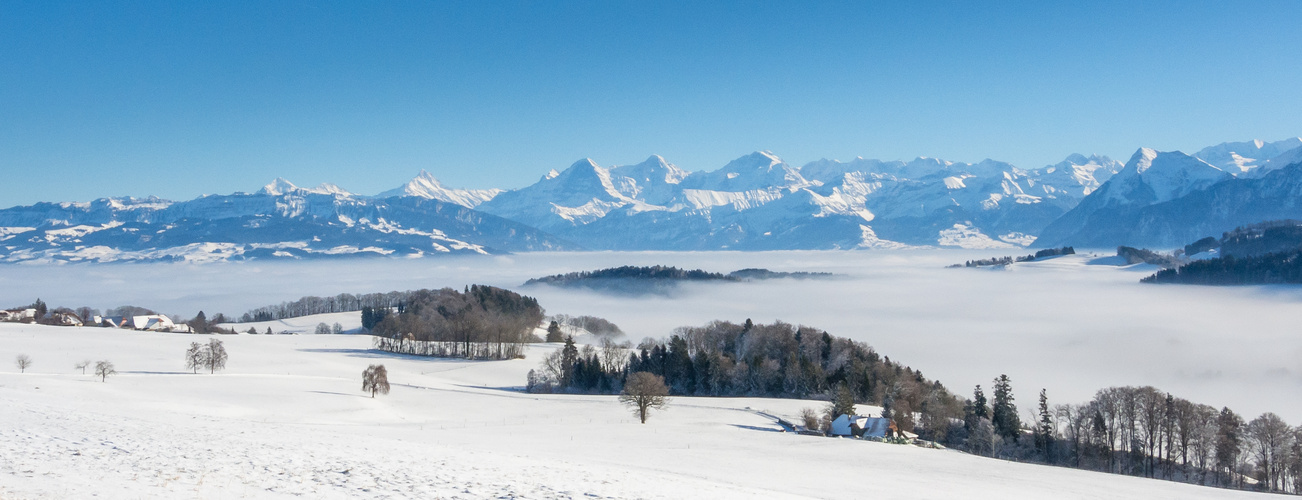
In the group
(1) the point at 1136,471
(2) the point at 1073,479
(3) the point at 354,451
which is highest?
(3) the point at 354,451

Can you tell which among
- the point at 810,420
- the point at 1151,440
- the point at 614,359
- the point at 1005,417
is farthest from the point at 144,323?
the point at 1151,440

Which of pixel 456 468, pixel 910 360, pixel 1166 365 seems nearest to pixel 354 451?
pixel 456 468

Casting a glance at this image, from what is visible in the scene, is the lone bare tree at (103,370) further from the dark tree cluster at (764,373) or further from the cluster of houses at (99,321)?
the cluster of houses at (99,321)

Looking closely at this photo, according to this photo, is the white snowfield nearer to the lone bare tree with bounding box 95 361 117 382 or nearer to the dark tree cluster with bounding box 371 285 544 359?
the lone bare tree with bounding box 95 361 117 382

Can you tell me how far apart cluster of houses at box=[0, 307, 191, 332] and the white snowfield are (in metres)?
57.4

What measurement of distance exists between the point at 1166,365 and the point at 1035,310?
84.2m

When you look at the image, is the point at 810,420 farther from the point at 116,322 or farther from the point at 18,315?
the point at 116,322

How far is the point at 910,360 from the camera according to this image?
12231cm

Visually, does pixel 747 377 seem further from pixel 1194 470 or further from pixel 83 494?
pixel 83 494

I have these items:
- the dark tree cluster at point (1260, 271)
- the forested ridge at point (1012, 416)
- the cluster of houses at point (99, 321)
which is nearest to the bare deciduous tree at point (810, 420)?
the forested ridge at point (1012, 416)

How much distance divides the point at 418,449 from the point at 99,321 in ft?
510

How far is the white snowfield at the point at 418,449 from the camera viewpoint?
57.4ft

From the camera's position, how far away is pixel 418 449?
2600 cm

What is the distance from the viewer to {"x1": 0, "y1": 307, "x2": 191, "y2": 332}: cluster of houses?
119750 mm
